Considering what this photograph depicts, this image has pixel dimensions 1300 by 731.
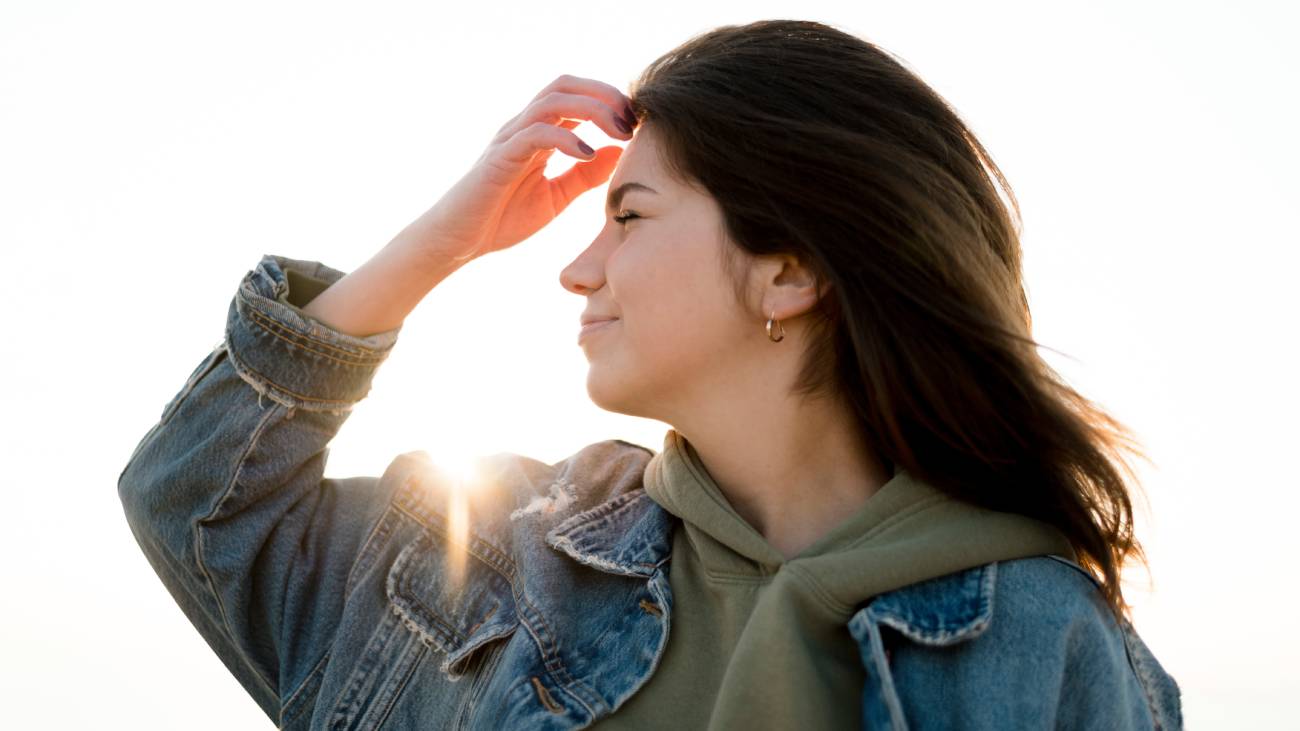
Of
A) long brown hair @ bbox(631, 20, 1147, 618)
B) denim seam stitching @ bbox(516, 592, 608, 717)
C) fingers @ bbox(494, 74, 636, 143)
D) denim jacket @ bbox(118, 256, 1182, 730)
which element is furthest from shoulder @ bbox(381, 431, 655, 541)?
fingers @ bbox(494, 74, 636, 143)

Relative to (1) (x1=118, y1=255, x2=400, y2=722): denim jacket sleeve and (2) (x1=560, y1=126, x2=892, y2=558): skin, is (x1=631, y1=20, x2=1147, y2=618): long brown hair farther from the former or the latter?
(1) (x1=118, y1=255, x2=400, y2=722): denim jacket sleeve

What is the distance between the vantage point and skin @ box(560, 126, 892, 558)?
2342 millimetres

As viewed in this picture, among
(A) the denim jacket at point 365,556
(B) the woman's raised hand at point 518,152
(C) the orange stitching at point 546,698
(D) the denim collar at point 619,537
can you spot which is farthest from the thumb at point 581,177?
(C) the orange stitching at point 546,698

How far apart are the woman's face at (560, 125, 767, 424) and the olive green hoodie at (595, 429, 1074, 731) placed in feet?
0.73

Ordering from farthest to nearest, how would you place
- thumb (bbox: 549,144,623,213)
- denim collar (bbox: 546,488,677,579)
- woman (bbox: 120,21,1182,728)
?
thumb (bbox: 549,144,623,213)
denim collar (bbox: 546,488,677,579)
woman (bbox: 120,21,1182,728)

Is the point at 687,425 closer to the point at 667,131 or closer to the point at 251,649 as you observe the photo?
the point at 667,131

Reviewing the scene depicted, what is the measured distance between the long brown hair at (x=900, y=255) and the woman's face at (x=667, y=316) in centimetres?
5

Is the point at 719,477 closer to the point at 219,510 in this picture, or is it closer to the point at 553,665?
the point at 553,665

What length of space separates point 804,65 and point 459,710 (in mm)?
1501

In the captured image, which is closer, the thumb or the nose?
the nose

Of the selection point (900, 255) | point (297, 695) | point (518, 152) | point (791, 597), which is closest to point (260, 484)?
point (297, 695)

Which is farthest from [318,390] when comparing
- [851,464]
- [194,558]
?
[851,464]

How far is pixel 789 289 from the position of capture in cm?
237

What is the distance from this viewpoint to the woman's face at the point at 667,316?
234cm
